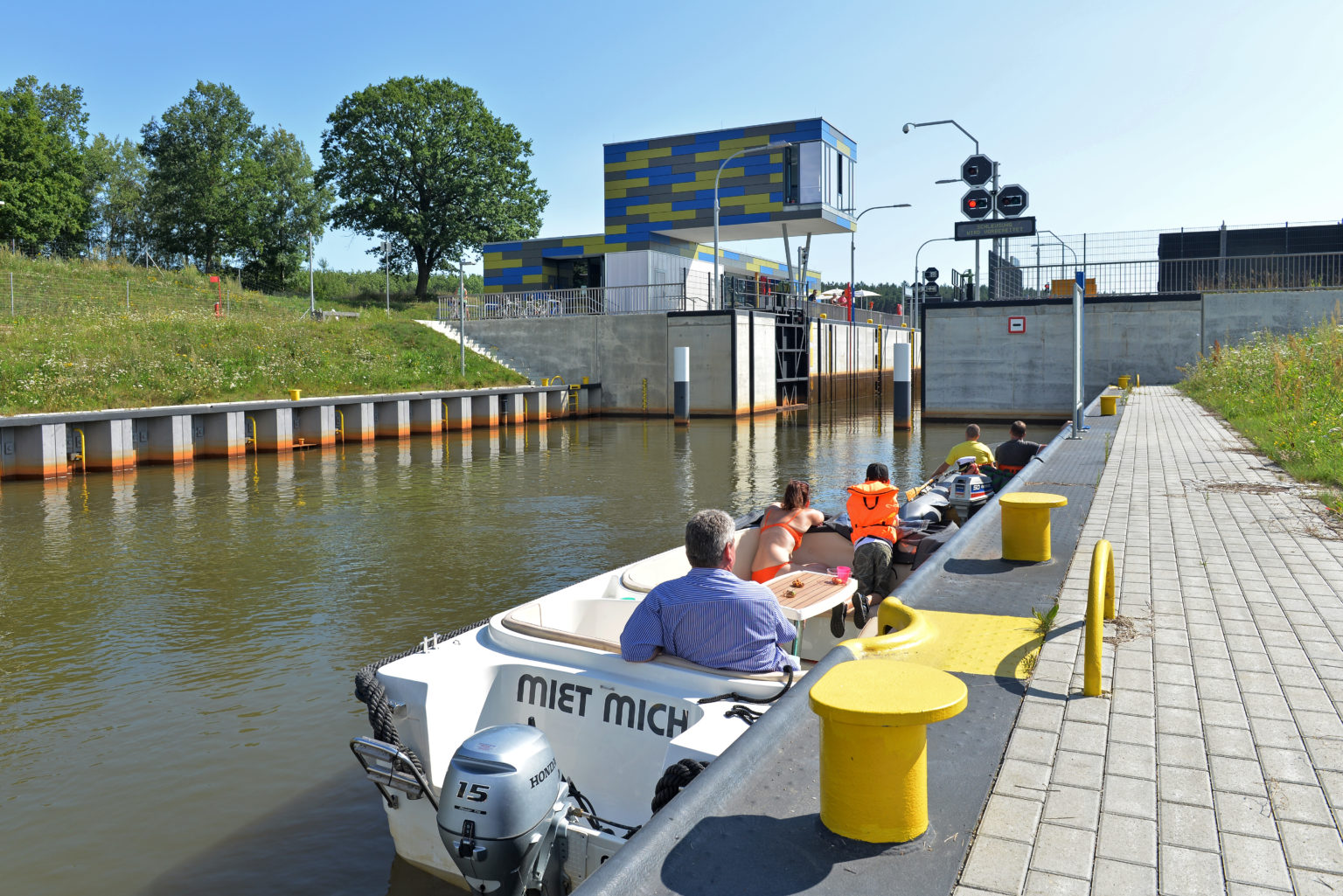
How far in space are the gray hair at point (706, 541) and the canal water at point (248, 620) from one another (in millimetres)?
2078

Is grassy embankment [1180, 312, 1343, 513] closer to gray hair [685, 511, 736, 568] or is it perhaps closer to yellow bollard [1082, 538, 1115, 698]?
yellow bollard [1082, 538, 1115, 698]

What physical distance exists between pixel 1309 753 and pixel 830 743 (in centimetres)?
199

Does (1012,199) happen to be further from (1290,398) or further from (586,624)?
(586,624)

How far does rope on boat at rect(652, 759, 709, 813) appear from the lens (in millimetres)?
3742

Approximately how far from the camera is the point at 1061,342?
1166 inches

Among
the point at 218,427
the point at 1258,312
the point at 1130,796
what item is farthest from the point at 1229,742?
the point at 1258,312

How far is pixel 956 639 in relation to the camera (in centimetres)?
493

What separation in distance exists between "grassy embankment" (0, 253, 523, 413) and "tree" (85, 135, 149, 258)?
98.7 ft

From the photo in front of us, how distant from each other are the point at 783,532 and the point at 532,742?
4.45 meters

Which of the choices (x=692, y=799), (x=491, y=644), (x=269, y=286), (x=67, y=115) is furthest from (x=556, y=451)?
(x=67, y=115)

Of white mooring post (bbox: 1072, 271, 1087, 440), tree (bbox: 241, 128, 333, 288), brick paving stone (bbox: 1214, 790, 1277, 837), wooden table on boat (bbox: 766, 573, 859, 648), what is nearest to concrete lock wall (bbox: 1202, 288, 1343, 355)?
white mooring post (bbox: 1072, 271, 1087, 440)

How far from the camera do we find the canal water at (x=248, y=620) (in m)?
5.17

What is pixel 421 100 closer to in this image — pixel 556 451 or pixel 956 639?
pixel 556 451

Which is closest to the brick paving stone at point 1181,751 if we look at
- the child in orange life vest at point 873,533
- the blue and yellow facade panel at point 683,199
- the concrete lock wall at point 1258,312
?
the child in orange life vest at point 873,533
